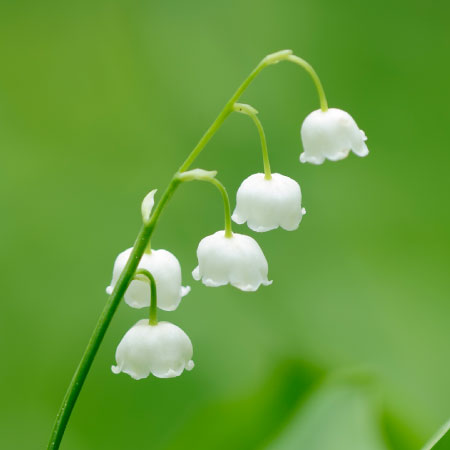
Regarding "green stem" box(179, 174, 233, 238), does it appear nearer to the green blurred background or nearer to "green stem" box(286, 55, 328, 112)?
"green stem" box(286, 55, 328, 112)

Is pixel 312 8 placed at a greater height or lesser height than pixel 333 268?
greater

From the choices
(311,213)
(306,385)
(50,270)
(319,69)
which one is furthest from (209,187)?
(306,385)

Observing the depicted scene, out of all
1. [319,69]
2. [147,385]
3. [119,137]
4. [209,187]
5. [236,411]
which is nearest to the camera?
[236,411]

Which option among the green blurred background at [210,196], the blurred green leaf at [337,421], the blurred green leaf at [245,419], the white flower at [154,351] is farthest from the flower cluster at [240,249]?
the green blurred background at [210,196]

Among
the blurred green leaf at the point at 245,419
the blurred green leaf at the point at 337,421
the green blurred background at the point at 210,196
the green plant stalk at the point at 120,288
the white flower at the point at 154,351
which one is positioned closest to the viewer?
the green plant stalk at the point at 120,288

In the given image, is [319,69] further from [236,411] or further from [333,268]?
[236,411]

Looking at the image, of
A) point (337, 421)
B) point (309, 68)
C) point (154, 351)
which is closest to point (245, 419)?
point (337, 421)

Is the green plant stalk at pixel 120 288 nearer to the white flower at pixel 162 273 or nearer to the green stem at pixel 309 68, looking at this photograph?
the green stem at pixel 309 68

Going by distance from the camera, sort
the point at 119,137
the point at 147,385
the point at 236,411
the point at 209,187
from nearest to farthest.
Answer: the point at 236,411 < the point at 147,385 < the point at 209,187 < the point at 119,137
